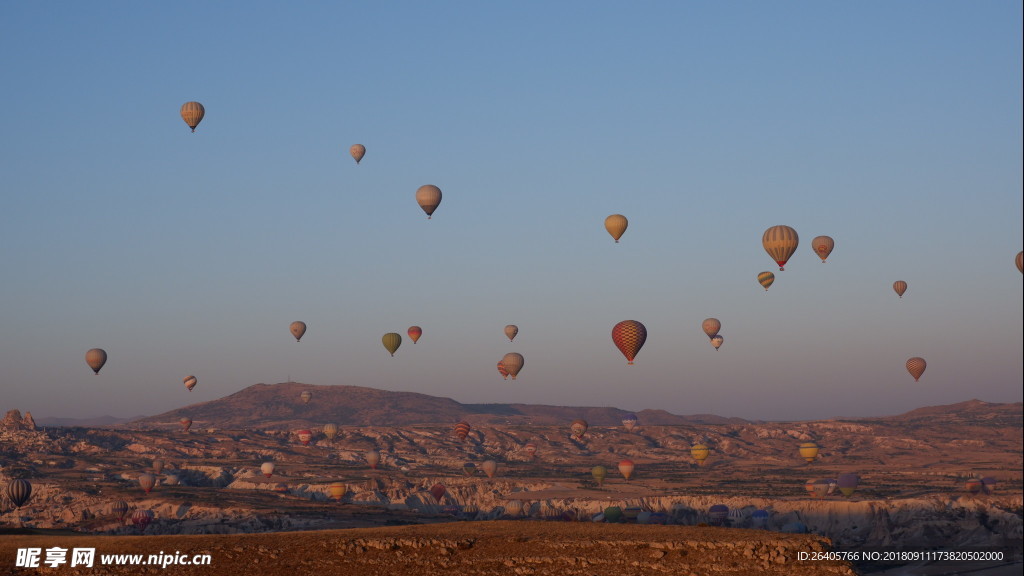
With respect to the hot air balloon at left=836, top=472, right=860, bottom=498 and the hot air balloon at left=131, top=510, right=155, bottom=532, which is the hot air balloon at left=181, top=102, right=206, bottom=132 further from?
the hot air balloon at left=836, top=472, right=860, bottom=498

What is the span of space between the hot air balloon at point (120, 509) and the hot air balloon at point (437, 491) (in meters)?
42.6

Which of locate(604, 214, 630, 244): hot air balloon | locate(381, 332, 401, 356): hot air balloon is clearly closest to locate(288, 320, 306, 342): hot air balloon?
locate(381, 332, 401, 356): hot air balloon

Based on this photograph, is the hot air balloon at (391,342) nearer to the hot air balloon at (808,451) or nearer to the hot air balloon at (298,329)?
the hot air balloon at (298,329)

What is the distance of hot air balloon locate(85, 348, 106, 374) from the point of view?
12150 centimetres

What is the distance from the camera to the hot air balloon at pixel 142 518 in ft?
325

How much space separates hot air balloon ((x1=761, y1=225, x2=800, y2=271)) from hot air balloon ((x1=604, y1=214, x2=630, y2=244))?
13727mm

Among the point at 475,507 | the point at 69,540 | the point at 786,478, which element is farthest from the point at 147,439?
the point at 69,540

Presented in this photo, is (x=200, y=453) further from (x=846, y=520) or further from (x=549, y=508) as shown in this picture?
(x=846, y=520)

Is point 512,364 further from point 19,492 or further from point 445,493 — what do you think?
Answer: point 19,492

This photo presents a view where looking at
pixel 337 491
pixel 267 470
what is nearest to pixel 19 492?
pixel 337 491

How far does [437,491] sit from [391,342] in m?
27.8

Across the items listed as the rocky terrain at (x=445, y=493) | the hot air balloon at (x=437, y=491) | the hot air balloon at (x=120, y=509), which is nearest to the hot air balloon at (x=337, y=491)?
the rocky terrain at (x=445, y=493)

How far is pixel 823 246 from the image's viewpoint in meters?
100

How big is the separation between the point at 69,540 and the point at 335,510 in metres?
71.3
